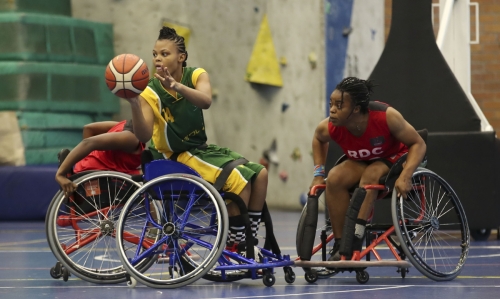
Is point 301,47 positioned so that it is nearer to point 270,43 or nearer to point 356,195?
point 270,43

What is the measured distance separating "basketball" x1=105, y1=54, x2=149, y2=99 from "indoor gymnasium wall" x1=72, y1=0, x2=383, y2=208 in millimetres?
5997

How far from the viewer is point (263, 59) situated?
423 inches

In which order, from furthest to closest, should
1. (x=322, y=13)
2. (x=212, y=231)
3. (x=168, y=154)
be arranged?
(x=322, y=13), (x=168, y=154), (x=212, y=231)

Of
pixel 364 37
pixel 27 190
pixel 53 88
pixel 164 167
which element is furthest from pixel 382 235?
pixel 364 37

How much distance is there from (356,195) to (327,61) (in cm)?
607

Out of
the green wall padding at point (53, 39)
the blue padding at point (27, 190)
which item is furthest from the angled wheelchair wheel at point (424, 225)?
the green wall padding at point (53, 39)

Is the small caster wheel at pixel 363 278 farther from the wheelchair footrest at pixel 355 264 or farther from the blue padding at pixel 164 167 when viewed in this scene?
the blue padding at pixel 164 167

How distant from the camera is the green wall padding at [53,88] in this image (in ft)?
31.3

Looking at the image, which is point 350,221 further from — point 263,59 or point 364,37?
point 364,37

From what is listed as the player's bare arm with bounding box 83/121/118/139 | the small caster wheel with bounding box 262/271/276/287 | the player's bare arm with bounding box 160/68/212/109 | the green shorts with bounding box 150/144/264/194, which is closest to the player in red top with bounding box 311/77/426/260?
the small caster wheel with bounding box 262/271/276/287

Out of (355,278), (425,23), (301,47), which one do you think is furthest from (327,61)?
(355,278)

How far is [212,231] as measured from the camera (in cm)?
445

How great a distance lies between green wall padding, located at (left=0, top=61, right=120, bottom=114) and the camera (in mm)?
9555

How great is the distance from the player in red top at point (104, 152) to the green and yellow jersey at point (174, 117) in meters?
0.31
